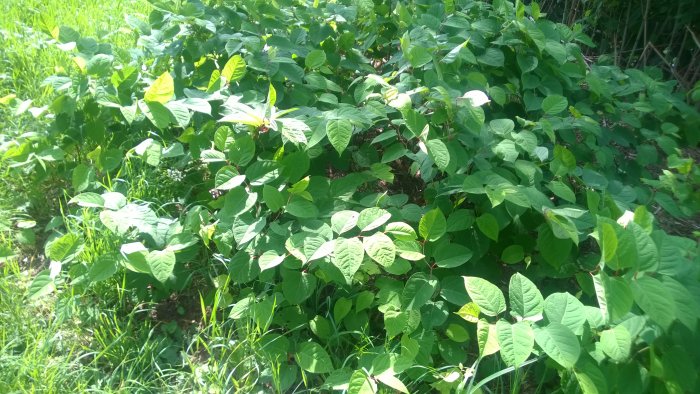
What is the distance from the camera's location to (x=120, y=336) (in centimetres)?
194

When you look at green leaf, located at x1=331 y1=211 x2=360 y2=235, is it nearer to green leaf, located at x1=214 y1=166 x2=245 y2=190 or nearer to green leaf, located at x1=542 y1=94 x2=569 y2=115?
green leaf, located at x1=214 y1=166 x2=245 y2=190

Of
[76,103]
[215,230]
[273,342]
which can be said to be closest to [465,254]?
[273,342]

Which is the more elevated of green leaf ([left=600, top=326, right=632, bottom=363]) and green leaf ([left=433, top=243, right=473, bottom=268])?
green leaf ([left=600, top=326, right=632, bottom=363])

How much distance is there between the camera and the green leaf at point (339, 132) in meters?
1.85

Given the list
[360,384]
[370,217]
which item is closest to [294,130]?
[370,217]

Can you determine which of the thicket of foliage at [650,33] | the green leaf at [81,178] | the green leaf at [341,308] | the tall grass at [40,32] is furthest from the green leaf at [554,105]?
the tall grass at [40,32]

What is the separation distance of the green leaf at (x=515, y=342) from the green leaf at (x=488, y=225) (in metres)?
0.48

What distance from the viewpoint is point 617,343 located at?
1421 millimetres

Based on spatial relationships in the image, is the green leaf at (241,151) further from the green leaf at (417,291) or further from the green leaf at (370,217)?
the green leaf at (417,291)

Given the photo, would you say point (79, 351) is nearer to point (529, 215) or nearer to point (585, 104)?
point (529, 215)

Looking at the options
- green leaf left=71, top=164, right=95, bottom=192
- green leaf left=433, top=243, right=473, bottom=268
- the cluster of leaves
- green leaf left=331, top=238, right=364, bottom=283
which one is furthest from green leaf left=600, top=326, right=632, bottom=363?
green leaf left=71, top=164, right=95, bottom=192

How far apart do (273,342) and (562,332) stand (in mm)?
869

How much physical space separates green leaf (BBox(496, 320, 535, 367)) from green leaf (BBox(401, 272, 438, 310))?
362mm

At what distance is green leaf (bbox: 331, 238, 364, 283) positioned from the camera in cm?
166
